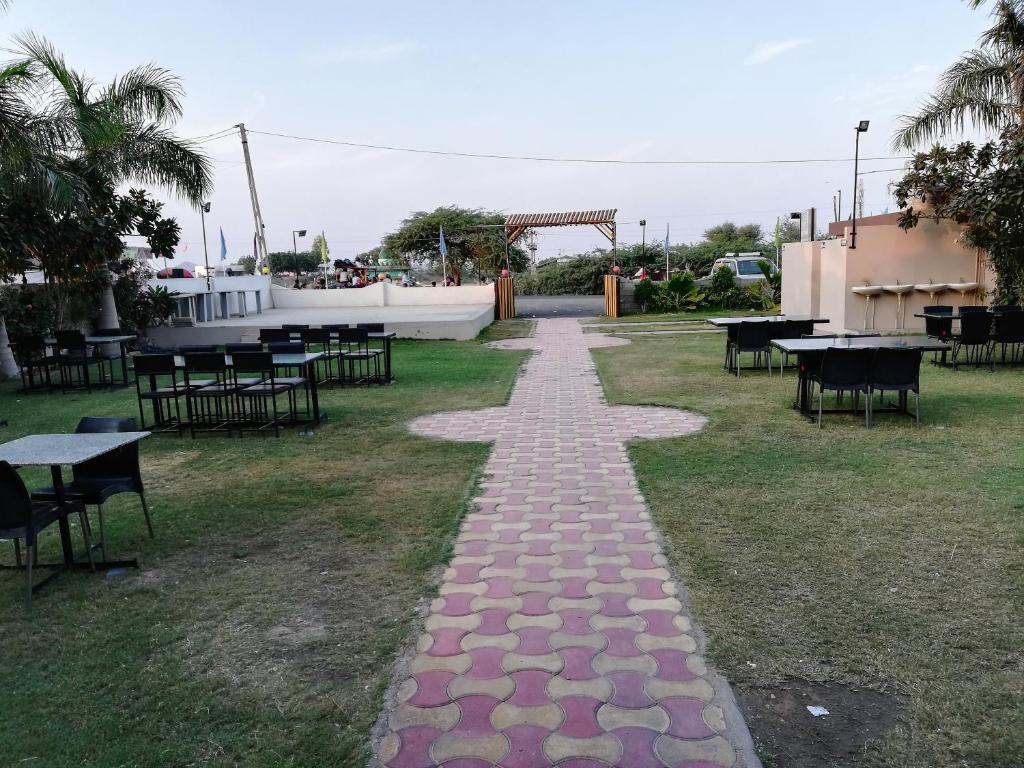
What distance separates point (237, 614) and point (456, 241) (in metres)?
44.3

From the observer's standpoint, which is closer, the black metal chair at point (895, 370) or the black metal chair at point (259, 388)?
the black metal chair at point (895, 370)

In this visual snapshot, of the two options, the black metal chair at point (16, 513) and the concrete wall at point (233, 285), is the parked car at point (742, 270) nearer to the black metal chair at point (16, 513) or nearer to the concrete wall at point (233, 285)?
the concrete wall at point (233, 285)

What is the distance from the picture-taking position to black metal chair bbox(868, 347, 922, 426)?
329 inches

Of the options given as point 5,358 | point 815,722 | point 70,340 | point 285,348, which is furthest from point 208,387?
point 815,722

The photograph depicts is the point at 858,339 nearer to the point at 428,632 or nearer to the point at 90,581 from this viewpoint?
the point at 428,632

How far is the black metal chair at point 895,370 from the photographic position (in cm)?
837

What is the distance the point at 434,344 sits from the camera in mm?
19234

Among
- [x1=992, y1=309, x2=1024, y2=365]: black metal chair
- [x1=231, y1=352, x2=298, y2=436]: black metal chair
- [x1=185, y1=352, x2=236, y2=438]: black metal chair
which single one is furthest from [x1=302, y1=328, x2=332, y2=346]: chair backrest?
[x1=992, y1=309, x2=1024, y2=365]: black metal chair

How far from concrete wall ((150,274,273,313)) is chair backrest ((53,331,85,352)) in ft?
24.7

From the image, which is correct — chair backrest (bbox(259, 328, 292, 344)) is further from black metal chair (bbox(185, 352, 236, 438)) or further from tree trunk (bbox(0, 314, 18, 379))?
tree trunk (bbox(0, 314, 18, 379))

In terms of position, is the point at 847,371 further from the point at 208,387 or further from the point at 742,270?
the point at 742,270

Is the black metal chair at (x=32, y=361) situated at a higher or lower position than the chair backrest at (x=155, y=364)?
lower

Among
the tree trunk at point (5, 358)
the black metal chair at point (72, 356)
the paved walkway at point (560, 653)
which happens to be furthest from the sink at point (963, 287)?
the tree trunk at point (5, 358)

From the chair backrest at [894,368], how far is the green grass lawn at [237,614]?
4272 millimetres
